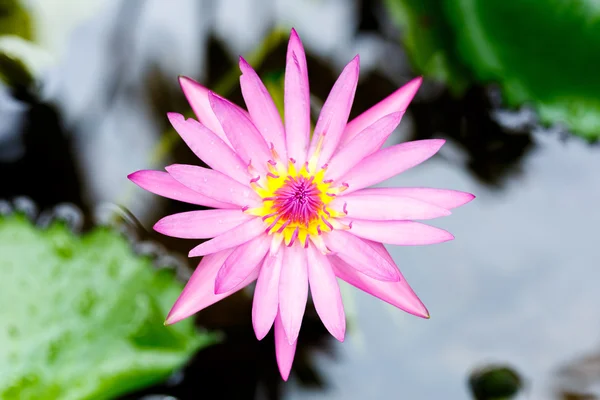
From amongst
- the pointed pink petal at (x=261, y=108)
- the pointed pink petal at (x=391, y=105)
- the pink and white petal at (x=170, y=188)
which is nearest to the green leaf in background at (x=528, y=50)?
the pointed pink petal at (x=391, y=105)

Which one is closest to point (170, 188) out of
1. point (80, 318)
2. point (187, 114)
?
point (80, 318)

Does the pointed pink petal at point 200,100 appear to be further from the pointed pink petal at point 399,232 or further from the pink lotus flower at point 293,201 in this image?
the pointed pink petal at point 399,232

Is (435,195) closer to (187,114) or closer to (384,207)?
(384,207)

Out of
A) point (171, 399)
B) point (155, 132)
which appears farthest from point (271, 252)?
point (155, 132)

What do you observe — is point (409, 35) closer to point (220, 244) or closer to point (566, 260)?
point (566, 260)

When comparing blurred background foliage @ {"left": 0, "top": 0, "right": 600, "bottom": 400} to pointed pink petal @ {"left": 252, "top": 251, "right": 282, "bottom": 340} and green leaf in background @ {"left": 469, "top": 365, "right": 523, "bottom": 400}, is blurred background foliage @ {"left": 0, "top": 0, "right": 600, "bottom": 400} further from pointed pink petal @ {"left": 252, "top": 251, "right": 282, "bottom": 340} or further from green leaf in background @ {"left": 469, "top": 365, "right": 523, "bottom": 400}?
pointed pink petal @ {"left": 252, "top": 251, "right": 282, "bottom": 340}

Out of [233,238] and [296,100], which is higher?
[296,100]
